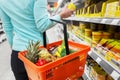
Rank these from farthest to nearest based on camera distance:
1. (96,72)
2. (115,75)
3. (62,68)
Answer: (96,72) < (115,75) < (62,68)

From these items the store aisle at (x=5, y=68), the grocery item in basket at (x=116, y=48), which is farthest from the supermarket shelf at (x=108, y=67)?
the store aisle at (x=5, y=68)

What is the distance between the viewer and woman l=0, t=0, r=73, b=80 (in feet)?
4.52

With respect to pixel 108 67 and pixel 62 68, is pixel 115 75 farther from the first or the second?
pixel 62 68

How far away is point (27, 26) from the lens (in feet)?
5.18

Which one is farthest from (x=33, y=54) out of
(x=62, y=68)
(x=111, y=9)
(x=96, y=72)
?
(x=96, y=72)

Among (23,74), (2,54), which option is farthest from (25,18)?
(2,54)

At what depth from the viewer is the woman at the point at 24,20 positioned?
138 cm

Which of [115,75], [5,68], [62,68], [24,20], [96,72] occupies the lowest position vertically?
[5,68]

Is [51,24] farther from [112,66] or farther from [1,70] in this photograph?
[1,70]

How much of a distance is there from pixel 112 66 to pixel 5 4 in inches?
35.5

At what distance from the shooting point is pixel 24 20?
1557 mm

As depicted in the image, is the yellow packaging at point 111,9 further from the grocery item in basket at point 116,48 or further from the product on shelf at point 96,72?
the product on shelf at point 96,72

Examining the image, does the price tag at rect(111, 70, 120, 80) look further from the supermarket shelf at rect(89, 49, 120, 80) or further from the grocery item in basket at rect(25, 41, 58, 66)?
the grocery item in basket at rect(25, 41, 58, 66)

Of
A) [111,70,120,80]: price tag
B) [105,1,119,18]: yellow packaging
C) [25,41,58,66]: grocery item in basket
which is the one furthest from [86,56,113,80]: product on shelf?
[25,41,58,66]: grocery item in basket
